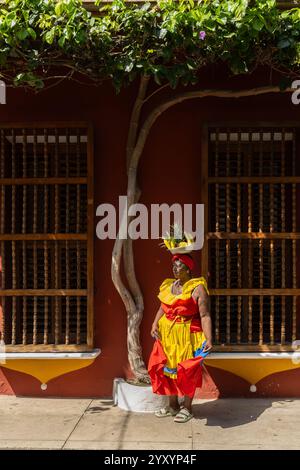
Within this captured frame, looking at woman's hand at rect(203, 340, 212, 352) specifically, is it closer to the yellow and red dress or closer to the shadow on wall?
the yellow and red dress

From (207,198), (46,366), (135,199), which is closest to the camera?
(135,199)

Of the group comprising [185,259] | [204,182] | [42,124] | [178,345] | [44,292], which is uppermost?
[42,124]

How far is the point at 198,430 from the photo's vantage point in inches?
160

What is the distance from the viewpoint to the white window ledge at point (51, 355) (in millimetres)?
4730

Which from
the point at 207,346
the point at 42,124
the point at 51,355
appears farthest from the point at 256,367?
the point at 42,124

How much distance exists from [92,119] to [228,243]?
1.77m

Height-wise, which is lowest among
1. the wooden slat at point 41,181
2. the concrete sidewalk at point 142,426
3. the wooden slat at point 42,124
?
the concrete sidewalk at point 142,426

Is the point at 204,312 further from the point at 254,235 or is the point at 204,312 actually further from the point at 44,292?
the point at 44,292

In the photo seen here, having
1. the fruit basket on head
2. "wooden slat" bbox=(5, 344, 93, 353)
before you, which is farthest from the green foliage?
"wooden slat" bbox=(5, 344, 93, 353)

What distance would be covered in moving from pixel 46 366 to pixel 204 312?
1712 millimetres

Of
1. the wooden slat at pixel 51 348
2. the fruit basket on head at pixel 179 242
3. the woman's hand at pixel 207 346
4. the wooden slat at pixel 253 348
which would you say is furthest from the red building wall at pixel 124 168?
the woman's hand at pixel 207 346

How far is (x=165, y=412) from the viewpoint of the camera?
4402 mm

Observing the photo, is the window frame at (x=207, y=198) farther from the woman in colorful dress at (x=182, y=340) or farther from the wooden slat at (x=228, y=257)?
the woman in colorful dress at (x=182, y=340)

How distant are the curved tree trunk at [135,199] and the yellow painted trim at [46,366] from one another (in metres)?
0.52
